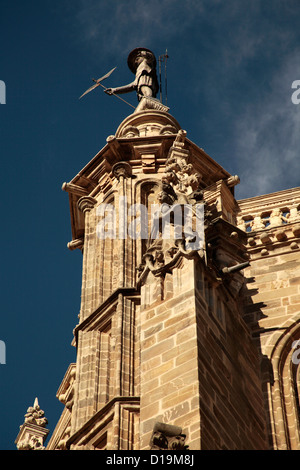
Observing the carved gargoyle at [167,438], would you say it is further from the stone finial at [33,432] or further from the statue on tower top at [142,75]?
the statue on tower top at [142,75]

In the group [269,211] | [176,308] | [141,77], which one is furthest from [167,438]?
[141,77]

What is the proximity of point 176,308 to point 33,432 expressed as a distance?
7.85 meters

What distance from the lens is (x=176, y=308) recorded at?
67.7ft

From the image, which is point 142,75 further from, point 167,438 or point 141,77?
point 167,438

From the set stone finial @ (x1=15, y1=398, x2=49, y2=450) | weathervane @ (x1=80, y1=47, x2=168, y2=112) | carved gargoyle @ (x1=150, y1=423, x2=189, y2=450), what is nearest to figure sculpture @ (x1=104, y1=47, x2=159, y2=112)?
weathervane @ (x1=80, y1=47, x2=168, y2=112)

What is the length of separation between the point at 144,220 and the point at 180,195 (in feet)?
5.99

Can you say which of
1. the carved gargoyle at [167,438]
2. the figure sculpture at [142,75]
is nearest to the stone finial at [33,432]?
the figure sculpture at [142,75]

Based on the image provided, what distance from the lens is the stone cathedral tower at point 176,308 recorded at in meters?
19.6

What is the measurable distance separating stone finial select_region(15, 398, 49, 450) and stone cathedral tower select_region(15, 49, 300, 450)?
108cm

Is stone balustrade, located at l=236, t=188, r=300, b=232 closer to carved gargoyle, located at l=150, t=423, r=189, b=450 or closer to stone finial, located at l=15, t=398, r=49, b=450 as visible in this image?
stone finial, located at l=15, t=398, r=49, b=450

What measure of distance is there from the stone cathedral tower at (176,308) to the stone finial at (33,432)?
108 centimetres
